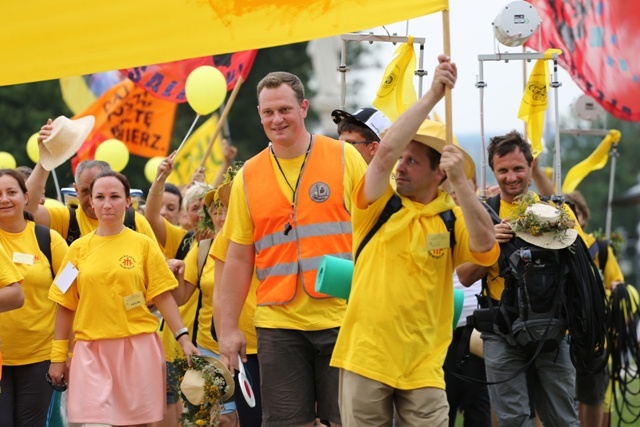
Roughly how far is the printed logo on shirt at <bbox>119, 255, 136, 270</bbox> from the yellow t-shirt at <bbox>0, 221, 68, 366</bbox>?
2.13ft

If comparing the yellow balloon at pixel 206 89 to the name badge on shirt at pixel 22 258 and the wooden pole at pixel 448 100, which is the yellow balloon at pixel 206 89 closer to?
the name badge on shirt at pixel 22 258

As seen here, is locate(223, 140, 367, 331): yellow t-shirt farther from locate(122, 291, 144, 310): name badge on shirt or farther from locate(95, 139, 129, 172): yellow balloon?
locate(95, 139, 129, 172): yellow balloon

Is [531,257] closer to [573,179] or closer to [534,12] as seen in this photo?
[534,12]

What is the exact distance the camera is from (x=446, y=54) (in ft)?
21.5

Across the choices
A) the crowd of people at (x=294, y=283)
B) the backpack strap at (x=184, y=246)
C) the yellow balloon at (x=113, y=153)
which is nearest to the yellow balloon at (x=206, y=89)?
the yellow balloon at (x=113, y=153)

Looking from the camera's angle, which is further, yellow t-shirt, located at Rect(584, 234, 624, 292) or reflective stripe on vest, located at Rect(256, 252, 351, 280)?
yellow t-shirt, located at Rect(584, 234, 624, 292)

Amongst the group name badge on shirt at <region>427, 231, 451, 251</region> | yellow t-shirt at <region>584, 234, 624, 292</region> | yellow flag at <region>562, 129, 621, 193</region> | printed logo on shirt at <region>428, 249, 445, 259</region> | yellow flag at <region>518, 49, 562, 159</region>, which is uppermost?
yellow flag at <region>518, 49, 562, 159</region>

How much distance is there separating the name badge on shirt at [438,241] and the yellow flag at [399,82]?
98.7 inches

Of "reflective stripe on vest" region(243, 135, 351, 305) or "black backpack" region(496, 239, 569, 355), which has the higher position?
"reflective stripe on vest" region(243, 135, 351, 305)

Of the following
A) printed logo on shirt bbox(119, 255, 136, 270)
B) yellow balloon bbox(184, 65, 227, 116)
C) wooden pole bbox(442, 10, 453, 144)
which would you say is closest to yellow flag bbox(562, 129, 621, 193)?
yellow balloon bbox(184, 65, 227, 116)

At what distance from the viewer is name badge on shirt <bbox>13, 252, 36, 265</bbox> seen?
935 centimetres

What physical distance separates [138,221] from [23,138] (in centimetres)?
2900

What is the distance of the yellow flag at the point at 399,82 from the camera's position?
30.3 feet

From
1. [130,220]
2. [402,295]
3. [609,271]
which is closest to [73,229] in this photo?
[130,220]
